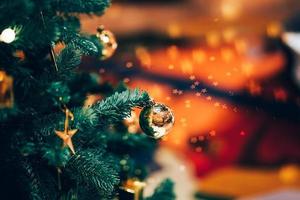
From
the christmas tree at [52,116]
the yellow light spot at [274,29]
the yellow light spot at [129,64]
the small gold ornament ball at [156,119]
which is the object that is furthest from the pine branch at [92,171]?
the yellow light spot at [274,29]

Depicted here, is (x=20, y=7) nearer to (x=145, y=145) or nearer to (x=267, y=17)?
(x=145, y=145)

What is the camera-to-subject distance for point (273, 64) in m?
2.61

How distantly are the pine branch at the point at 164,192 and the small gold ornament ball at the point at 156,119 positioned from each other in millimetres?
267

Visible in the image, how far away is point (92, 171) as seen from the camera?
826 mm

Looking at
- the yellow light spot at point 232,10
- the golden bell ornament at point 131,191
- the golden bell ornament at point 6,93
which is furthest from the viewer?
the yellow light spot at point 232,10

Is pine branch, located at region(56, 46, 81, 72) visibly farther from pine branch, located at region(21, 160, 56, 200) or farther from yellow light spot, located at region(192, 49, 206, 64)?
yellow light spot, located at region(192, 49, 206, 64)

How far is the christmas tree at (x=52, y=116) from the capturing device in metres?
0.78

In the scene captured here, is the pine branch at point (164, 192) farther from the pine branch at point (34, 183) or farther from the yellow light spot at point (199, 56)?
the yellow light spot at point (199, 56)

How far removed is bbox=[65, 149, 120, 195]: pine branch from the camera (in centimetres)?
82

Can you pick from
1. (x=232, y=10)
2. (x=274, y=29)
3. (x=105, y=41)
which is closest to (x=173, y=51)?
(x=232, y=10)

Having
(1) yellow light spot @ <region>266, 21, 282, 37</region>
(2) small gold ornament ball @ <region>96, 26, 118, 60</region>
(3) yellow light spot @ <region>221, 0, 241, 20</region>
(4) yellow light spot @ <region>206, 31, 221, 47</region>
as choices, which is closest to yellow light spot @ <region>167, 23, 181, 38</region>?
(4) yellow light spot @ <region>206, 31, 221, 47</region>

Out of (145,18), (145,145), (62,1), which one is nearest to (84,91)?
(145,145)

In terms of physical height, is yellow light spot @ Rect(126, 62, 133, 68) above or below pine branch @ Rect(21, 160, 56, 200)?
above

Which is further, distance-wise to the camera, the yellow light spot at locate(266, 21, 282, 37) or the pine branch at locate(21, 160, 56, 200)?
the yellow light spot at locate(266, 21, 282, 37)
